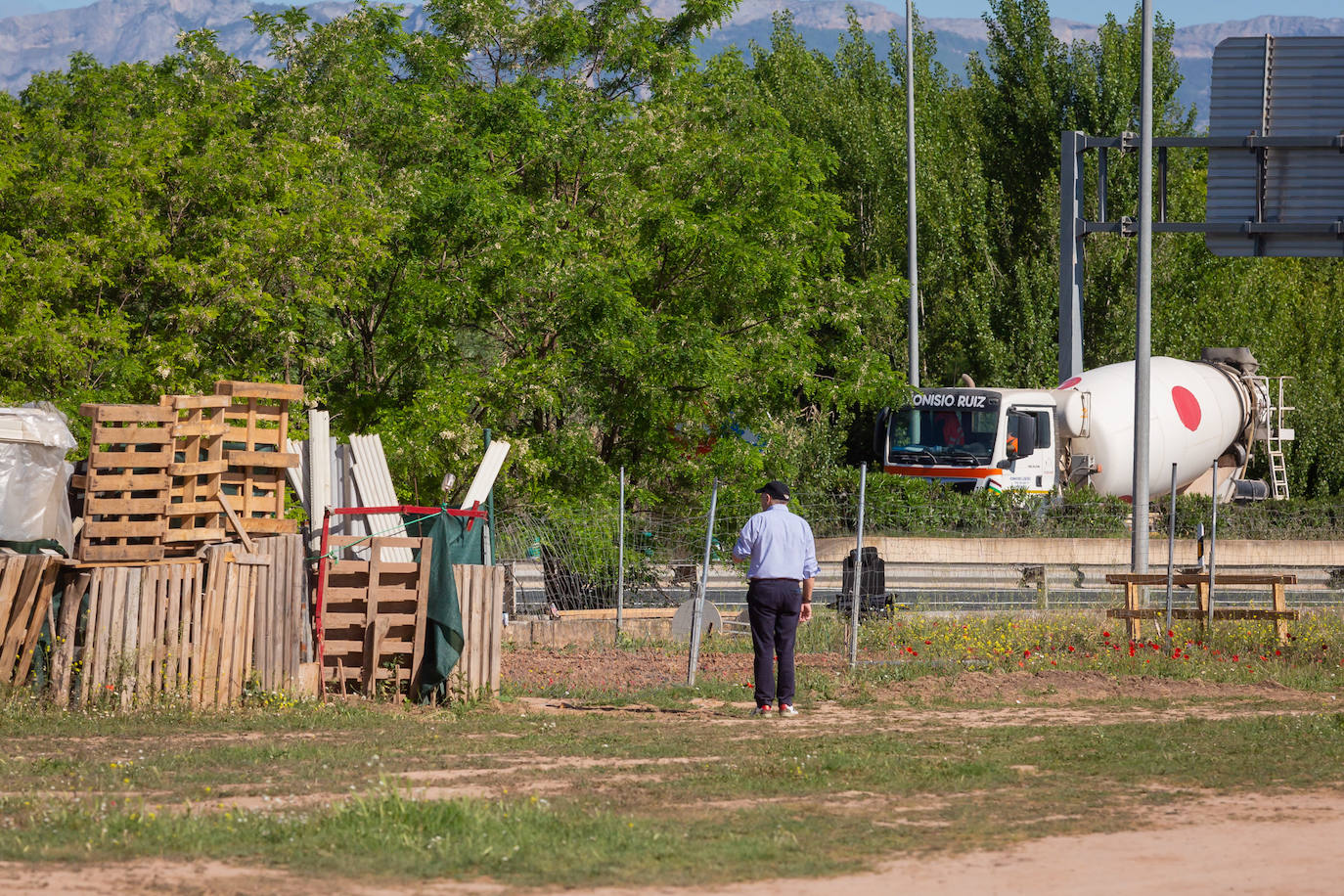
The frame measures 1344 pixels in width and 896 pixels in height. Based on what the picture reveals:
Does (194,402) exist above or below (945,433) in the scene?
below

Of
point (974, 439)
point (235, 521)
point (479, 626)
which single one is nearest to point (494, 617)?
point (479, 626)

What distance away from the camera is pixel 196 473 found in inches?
501

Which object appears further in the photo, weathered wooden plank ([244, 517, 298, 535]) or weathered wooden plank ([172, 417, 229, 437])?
weathered wooden plank ([244, 517, 298, 535])

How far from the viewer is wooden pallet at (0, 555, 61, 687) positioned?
1191 cm

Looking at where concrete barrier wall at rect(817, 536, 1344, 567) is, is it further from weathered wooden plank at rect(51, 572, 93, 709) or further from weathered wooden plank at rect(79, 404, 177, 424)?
weathered wooden plank at rect(51, 572, 93, 709)

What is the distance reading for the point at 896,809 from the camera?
8273 millimetres

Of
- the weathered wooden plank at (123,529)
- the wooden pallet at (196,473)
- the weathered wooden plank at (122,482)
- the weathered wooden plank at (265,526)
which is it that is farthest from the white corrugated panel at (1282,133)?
the weathered wooden plank at (123,529)

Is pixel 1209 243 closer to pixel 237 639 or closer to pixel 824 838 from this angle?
pixel 237 639

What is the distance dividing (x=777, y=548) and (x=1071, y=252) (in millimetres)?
17411

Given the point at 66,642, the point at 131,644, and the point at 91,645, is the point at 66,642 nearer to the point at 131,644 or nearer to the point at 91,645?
the point at 91,645

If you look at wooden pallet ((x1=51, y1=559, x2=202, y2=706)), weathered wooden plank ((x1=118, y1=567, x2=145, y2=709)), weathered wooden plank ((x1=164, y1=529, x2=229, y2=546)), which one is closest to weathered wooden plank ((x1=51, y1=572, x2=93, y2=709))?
wooden pallet ((x1=51, y1=559, x2=202, y2=706))

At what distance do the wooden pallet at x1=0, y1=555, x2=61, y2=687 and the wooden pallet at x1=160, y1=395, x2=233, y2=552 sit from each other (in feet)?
3.35

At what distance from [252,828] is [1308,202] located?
1838cm

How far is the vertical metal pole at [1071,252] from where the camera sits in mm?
27359
